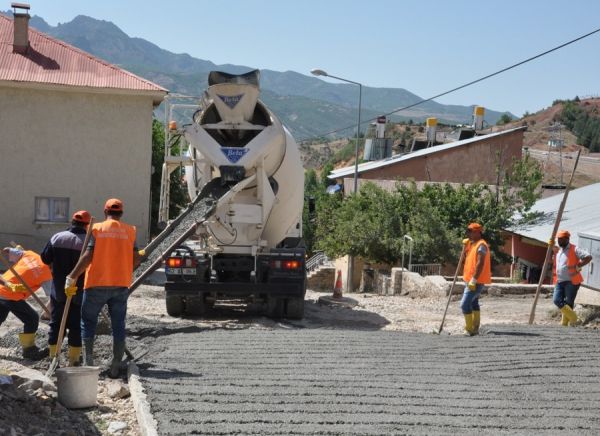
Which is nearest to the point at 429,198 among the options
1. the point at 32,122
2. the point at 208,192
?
the point at 32,122

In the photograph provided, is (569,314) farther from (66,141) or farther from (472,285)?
(66,141)

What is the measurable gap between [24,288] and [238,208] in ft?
13.6

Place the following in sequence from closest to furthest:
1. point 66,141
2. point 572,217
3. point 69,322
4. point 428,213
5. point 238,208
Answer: point 69,322 < point 238,208 < point 66,141 < point 572,217 < point 428,213

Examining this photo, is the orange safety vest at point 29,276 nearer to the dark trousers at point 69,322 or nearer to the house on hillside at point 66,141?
the dark trousers at point 69,322

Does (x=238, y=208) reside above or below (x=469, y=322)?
above

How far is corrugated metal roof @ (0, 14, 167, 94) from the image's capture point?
792 inches

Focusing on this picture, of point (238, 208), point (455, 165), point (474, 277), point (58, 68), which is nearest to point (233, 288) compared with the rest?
point (238, 208)

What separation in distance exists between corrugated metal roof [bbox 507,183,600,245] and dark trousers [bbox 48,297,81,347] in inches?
513

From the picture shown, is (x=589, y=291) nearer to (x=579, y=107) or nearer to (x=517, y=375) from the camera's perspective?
(x=517, y=375)

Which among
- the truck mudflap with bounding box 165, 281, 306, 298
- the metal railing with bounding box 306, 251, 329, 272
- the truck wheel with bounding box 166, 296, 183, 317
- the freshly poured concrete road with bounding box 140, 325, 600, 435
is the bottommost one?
the metal railing with bounding box 306, 251, 329, 272

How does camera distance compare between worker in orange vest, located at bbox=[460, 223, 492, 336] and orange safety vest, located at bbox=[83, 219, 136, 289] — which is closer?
orange safety vest, located at bbox=[83, 219, 136, 289]

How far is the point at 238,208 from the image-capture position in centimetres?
1220

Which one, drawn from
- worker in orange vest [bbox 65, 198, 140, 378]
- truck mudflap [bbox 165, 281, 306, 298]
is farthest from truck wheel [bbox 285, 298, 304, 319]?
worker in orange vest [bbox 65, 198, 140, 378]

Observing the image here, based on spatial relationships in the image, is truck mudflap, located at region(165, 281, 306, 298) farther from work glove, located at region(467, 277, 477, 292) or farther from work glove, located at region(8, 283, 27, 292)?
work glove, located at region(8, 283, 27, 292)
